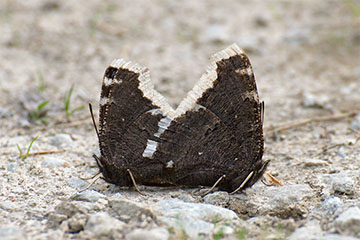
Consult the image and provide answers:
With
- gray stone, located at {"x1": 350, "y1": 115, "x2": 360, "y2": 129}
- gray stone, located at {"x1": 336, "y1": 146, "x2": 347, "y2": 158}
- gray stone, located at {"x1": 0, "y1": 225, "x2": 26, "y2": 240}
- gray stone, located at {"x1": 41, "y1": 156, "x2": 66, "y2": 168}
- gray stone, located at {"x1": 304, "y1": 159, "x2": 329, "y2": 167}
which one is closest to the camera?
gray stone, located at {"x1": 0, "y1": 225, "x2": 26, "y2": 240}

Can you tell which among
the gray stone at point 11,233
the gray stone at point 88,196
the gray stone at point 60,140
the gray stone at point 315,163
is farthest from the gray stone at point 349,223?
the gray stone at point 60,140

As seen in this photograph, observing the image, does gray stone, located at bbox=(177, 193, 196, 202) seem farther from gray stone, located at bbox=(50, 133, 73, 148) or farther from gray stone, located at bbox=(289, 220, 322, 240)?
gray stone, located at bbox=(50, 133, 73, 148)

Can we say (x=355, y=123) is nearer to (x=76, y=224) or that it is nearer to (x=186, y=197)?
(x=186, y=197)

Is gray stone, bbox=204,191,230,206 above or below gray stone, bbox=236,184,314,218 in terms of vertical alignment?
below

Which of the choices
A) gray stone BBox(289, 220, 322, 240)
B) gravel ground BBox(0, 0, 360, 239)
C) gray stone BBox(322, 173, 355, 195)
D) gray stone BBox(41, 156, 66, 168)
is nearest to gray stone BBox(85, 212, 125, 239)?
gravel ground BBox(0, 0, 360, 239)

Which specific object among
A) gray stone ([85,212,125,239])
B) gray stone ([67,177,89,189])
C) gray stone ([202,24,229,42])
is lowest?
gray stone ([67,177,89,189])

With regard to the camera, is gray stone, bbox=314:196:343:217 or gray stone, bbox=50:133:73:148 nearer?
gray stone, bbox=314:196:343:217

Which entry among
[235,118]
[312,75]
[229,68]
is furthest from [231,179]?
[312,75]

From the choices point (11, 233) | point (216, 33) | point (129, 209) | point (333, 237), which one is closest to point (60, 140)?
point (129, 209)
